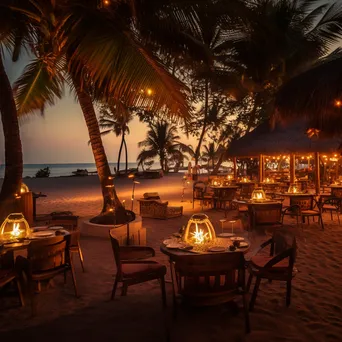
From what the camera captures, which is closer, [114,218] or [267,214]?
[267,214]

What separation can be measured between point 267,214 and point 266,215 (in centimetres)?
3

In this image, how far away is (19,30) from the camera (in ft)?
21.1

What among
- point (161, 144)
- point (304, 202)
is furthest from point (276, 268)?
point (161, 144)

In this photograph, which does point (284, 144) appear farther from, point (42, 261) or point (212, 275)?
point (42, 261)

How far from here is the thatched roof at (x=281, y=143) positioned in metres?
11.7

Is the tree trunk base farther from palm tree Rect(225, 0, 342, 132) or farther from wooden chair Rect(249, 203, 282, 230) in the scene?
palm tree Rect(225, 0, 342, 132)

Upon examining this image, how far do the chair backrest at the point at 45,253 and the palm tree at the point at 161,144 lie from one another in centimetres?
2960

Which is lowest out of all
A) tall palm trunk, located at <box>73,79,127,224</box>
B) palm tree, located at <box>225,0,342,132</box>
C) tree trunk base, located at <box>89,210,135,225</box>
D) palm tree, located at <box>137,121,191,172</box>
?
tree trunk base, located at <box>89,210,135,225</box>

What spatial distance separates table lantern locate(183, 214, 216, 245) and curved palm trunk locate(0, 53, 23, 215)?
366cm

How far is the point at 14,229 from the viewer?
4.29 m

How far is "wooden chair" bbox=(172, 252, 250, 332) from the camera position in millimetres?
3066

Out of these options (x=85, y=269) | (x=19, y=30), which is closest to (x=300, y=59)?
(x=19, y=30)

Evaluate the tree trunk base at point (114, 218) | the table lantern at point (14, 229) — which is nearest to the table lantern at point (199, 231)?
the table lantern at point (14, 229)

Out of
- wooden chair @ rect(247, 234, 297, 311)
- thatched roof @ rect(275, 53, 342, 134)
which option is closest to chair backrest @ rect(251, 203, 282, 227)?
thatched roof @ rect(275, 53, 342, 134)
